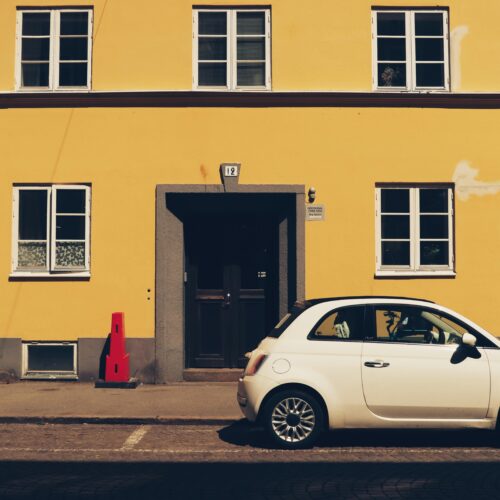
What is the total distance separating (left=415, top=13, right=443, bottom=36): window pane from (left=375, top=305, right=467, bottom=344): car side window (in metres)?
6.60

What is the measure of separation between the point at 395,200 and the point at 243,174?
2552mm

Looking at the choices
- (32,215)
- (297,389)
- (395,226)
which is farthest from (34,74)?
(297,389)

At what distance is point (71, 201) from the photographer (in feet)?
44.1

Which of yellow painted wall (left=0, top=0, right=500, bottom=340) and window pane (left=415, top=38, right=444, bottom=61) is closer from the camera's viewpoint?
yellow painted wall (left=0, top=0, right=500, bottom=340)

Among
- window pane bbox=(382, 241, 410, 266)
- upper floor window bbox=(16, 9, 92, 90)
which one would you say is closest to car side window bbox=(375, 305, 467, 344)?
window pane bbox=(382, 241, 410, 266)

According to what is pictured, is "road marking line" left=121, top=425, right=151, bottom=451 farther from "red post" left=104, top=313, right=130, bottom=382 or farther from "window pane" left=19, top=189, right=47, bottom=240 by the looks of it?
"window pane" left=19, top=189, right=47, bottom=240

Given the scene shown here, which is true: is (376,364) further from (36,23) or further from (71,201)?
(36,23)

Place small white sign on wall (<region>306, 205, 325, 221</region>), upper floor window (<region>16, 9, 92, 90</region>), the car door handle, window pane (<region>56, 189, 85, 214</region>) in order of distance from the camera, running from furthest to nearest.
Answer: upper floor window (<region>16, 9, 92, 90</region>)
window pane (<region>56, 189, 85, 214</region>)
small white sign on wall (<region>306, 205, 325, 221</region>)
the car door handle

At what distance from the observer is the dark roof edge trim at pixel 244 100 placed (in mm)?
13266

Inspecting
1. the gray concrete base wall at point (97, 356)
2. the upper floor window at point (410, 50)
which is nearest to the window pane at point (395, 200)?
the upper floor window at point (410, 50)

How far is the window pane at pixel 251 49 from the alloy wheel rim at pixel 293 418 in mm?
7027

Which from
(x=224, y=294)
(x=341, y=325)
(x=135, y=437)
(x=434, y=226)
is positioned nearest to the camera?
(x=341, y=325)

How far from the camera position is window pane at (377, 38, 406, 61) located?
13578 millimetres
